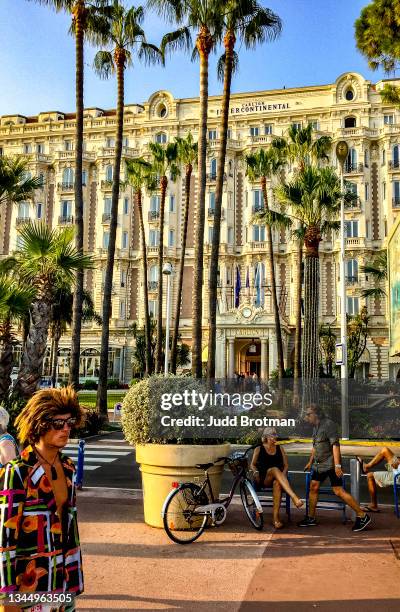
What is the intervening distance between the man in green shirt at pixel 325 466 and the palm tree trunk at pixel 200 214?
10.1m

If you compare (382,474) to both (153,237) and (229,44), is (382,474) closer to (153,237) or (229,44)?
A: (229,44)

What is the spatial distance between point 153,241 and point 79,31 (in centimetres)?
3325

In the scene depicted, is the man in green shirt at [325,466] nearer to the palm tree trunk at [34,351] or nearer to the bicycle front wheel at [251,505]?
the bicycle front wheel at [251,505]

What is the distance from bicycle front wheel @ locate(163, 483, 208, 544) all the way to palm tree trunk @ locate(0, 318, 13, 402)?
7171mm

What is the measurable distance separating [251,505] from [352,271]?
→ 1702 inches

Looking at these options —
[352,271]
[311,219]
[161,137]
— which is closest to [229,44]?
[311,219]

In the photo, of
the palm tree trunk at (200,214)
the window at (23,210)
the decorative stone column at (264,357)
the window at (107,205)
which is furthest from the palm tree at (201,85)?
the window at (23,210)

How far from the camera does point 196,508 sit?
22.2 ft

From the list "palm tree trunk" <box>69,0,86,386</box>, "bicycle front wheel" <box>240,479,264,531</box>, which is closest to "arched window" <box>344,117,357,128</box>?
"palm tree trunk" <box>69,0,86,386</box>

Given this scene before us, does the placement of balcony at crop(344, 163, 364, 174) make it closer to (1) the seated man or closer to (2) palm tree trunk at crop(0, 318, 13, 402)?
(2) palm tree trunk at crop(0, 318, 13, 402)

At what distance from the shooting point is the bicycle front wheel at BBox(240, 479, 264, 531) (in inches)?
279

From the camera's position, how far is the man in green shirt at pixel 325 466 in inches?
286

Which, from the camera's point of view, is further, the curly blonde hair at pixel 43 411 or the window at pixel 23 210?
the window at pixel 23 210

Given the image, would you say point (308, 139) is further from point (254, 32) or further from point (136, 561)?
point (136, 561)
